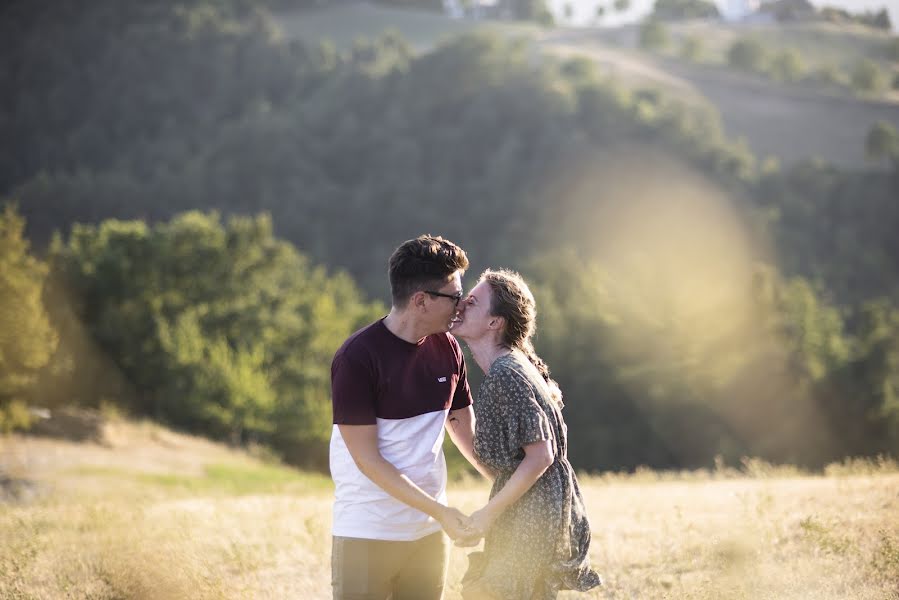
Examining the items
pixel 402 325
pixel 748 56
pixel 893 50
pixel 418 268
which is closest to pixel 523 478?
pixel 402 325

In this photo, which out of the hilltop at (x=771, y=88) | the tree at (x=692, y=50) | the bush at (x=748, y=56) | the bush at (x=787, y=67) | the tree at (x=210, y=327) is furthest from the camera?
the tree at (x=692, y=50)

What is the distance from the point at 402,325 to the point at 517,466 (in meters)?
A: 1.07

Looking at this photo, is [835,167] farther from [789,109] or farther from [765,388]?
[765,388]

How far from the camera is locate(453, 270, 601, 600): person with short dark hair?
494 centimetres

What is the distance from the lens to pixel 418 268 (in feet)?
16.1

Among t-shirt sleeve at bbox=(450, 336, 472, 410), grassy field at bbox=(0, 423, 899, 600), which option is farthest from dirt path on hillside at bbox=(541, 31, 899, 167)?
t-shirt sleeve at bbox=(450, 336, 472, 410)

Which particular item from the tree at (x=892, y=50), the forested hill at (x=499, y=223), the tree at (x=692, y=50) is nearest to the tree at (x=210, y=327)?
the forested hill at (x=499, y=223)

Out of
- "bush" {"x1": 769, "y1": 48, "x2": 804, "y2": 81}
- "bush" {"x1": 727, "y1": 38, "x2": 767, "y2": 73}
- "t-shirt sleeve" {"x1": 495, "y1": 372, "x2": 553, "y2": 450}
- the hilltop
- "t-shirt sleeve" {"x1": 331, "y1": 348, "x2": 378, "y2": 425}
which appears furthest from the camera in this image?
"bush" {"x1": 727, "y1": 38, "x2": 767, "y2": 73}

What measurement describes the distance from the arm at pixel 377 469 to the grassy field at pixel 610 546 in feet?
10.9

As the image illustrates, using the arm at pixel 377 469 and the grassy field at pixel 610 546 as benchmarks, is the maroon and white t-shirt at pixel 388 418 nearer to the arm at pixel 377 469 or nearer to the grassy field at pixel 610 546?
the arm at pixel 377 469

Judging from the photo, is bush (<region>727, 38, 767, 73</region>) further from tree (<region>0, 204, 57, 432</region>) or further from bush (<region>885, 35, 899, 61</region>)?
tree (<region>0, 204, 57, 432</region>)

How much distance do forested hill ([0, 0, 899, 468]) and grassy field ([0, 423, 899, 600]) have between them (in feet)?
115

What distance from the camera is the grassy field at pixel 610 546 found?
7.66 meters

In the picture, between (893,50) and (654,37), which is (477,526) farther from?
(893,50)
